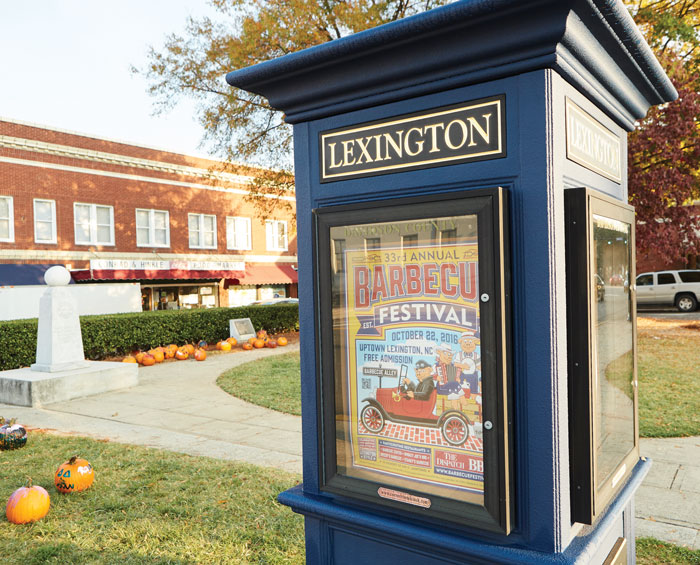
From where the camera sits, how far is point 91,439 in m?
6.53

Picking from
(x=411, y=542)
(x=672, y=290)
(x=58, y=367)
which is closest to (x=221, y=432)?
(x=58, y=367)

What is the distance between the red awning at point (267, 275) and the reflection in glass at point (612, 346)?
2836 cm

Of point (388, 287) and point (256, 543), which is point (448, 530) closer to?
point (388, 287)

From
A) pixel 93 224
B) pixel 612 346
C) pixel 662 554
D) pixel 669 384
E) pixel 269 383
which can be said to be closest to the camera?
pixel 612 346

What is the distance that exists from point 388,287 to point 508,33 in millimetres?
961

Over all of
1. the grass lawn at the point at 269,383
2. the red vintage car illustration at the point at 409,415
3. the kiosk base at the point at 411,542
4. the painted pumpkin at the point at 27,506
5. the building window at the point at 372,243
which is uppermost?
the building window at the point at 372,243

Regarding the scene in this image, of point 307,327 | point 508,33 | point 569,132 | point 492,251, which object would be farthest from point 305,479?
point 508,33

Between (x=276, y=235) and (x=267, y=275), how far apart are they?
2930 mm

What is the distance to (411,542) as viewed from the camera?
2.06 meters

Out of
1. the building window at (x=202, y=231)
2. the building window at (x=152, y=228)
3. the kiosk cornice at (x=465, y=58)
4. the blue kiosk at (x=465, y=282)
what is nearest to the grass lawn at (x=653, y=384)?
the blue kiosk at (x=465, y=282)

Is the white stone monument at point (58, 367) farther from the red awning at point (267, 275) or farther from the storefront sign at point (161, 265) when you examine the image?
the red awning at point (267, 275)

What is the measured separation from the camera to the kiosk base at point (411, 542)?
187 cm

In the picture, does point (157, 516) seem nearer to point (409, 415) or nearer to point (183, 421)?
point (409, 415)

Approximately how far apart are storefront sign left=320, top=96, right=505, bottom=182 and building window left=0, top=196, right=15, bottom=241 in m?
23.4
